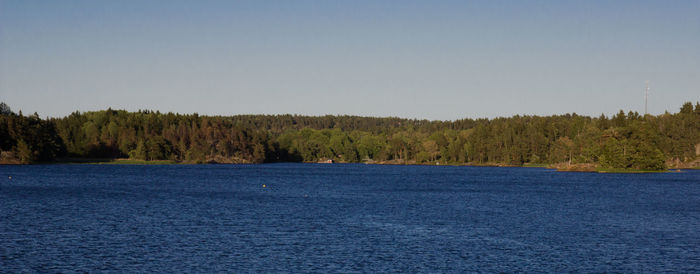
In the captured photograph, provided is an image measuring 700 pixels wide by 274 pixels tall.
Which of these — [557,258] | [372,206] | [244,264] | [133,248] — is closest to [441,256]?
[557,258]

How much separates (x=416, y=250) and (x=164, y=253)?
62.8 feet

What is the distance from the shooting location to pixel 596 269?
43.0 meters

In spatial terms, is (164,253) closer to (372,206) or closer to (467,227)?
(467,227)

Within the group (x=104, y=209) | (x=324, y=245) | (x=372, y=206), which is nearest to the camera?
(x=324, y=245)

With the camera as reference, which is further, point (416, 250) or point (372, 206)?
point (372, 206)

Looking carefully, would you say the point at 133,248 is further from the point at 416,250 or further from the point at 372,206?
the point at 372,206

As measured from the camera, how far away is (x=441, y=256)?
47.2 m

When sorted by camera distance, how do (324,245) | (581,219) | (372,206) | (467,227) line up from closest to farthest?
(324,245) → (467,227) → (581,219) → (372,206)

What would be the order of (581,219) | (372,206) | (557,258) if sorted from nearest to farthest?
(557,258) < (581,219) < (372,206)

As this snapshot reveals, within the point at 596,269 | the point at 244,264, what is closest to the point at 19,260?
the point at 244,264

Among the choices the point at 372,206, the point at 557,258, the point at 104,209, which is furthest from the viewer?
the point at 372,206

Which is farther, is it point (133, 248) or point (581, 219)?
point (581, 219)

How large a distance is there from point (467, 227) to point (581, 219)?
17108 millimetres

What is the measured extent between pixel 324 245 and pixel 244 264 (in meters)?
9.43
